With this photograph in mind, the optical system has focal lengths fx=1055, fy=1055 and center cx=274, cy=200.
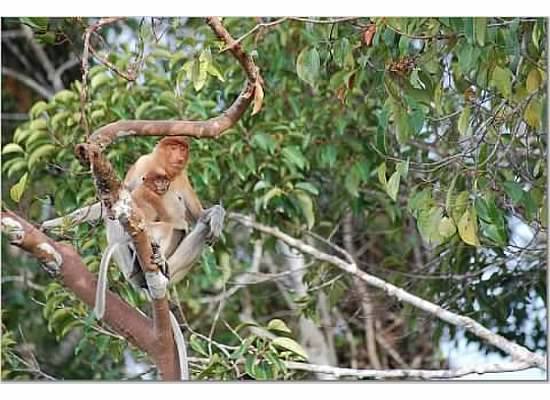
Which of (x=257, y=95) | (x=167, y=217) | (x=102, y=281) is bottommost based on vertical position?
(x=102, y=281)

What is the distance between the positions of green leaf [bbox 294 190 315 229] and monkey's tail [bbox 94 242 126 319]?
1.92 feet

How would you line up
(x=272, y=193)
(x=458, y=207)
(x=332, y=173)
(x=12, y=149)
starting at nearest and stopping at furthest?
(x=458, y=207) < (x=12, y=149) < (x=272, y=193) < (x=332, y=173)

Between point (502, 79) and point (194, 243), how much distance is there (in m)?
0.71

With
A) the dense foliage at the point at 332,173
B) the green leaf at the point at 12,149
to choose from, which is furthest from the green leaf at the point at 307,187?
the green leaf at the point at 12,149

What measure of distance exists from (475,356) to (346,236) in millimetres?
658

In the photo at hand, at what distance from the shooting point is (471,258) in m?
2.40

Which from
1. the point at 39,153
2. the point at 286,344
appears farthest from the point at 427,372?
the point at 39,153

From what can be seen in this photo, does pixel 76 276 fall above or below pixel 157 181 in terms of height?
below

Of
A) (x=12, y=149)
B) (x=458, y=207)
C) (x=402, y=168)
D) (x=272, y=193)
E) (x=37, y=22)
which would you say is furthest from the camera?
(x=272, y=193)

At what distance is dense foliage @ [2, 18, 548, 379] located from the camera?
1980 mm

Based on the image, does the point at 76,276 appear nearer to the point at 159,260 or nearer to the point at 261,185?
the point at 159,260

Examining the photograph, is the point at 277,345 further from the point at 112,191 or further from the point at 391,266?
the point at 391,266

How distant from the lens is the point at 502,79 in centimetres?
190
